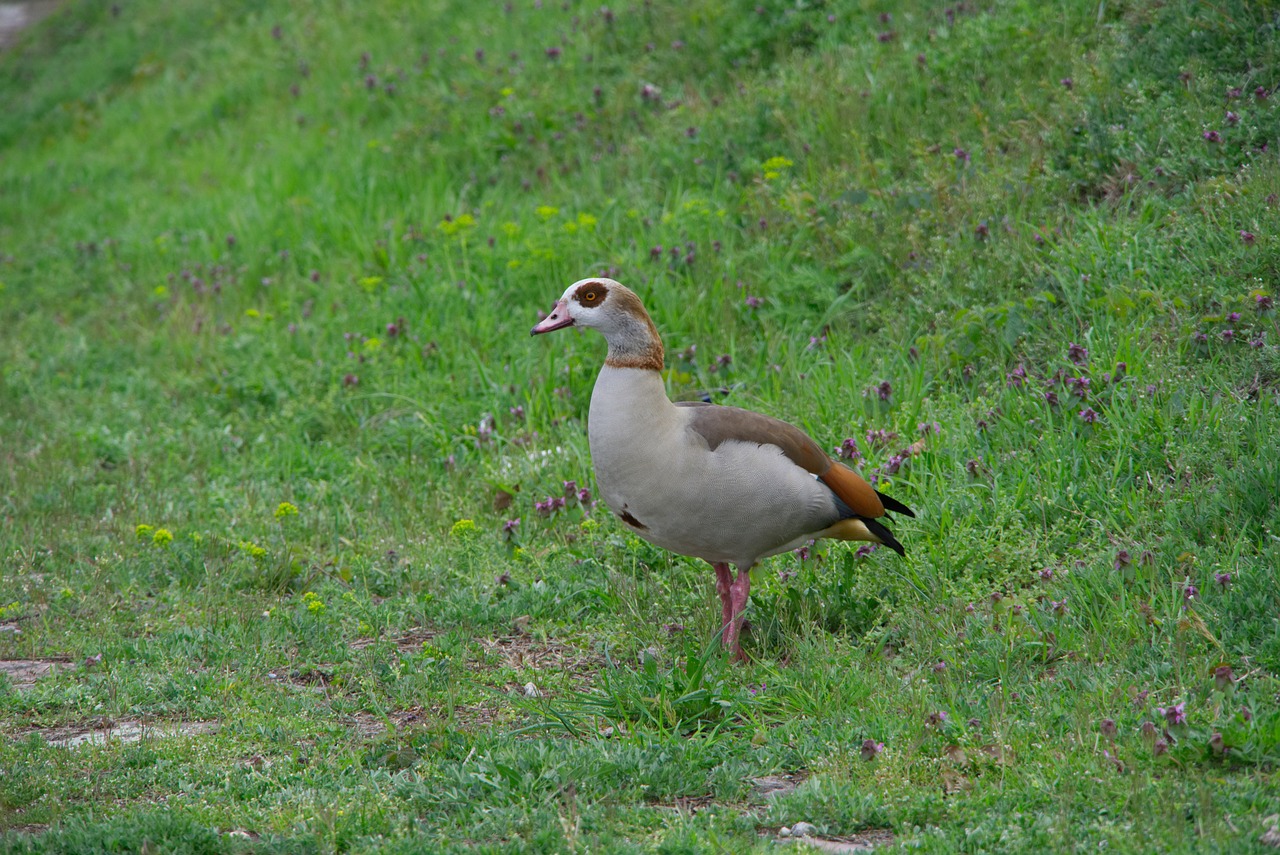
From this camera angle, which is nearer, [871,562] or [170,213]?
[871,562]

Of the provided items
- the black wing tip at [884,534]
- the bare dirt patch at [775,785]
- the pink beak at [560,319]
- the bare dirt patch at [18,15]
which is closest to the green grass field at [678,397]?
the bare dirt patch at [775,785]

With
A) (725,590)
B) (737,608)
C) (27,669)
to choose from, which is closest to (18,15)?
(27,669)

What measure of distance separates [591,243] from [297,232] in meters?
3.05

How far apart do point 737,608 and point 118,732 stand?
2454 millimetres

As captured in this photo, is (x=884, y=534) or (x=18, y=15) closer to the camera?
(x=884, y=534)

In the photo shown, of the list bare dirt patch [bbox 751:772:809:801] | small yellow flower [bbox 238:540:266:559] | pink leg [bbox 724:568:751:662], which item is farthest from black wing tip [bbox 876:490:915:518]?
small yellow flower [bbox 238:540:266:559]

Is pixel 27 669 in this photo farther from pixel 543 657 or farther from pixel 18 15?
pixel 18 15

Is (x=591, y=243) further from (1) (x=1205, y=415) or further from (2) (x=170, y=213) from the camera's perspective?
(2) (x=170, y=213)

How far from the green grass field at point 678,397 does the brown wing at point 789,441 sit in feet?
1.46

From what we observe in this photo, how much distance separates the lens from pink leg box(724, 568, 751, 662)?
500cm

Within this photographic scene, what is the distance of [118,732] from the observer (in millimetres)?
4660

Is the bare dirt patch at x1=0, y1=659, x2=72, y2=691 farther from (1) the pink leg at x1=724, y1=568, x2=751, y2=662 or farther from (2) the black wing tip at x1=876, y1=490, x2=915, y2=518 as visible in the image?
(2) the black wing tip at x1=876, y1=490, x2=915, y2=518

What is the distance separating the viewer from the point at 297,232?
401 inches

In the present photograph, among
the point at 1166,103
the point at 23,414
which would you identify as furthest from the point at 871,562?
the point at 23,414
